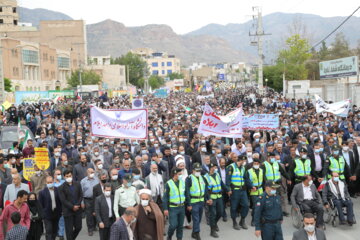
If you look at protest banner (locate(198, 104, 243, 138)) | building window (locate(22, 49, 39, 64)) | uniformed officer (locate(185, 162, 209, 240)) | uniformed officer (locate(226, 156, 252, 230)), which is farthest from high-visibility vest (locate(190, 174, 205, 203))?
building window (locate(22, 49, 39, 64))

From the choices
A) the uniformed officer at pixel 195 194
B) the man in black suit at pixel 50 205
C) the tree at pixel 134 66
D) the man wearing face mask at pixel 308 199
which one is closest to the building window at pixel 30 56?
the tree at pixel 134 66

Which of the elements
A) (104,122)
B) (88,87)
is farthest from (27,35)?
(104,122)

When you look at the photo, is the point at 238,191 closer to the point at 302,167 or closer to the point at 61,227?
the point at 302,167

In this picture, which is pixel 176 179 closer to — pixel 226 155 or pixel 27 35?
pixel 226 155

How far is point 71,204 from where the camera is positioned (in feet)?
30.1

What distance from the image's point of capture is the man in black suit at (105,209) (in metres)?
8.90

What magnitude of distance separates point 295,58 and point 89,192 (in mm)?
62084

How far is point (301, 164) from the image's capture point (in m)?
11.1

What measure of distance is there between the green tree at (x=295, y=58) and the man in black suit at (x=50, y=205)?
198 ft

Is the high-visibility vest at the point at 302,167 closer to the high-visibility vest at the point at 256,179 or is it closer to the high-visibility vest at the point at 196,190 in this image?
the high-visibility vest at the point at 256,179

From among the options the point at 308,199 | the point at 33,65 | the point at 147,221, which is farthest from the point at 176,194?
the point at 33,65

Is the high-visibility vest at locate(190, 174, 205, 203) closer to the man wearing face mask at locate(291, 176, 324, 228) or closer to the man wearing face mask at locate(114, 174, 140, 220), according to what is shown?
the man wearing face mask at locate(114, 174, 140, 220)

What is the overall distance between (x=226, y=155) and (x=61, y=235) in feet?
16.3

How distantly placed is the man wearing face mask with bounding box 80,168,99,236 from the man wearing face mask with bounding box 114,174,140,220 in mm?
1394
